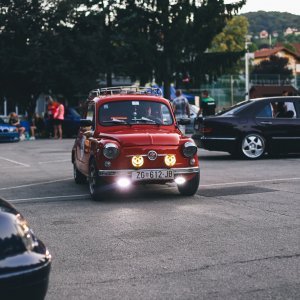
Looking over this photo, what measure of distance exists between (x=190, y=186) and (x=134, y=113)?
170 centimetres

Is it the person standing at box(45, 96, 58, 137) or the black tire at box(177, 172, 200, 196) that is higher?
the person standing at box(45, 96, 58, 137)

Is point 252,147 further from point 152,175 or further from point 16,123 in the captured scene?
point 16,123

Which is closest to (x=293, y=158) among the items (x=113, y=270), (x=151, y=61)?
(x=113, y=270)

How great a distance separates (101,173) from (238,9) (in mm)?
37522

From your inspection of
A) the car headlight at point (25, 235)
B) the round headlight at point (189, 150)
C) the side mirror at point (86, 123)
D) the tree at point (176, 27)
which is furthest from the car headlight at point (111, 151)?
the tree at point (176, 27)

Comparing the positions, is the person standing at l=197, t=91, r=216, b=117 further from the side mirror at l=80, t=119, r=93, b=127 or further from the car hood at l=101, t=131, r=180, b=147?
the car hood at l=101, t=131, r=180, b=147

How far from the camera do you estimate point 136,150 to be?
10.9 metres

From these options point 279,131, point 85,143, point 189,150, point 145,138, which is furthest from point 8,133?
point 189,150

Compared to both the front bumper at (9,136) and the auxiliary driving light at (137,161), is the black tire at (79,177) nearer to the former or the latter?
the auxiliary driving light at (137,161)

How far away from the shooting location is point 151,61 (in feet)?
147

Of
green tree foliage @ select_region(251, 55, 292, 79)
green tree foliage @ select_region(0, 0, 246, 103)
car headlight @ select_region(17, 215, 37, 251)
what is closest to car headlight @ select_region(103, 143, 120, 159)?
car headlight @ select_region(17, 215, 37, 251)

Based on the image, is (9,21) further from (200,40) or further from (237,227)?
(237,227)

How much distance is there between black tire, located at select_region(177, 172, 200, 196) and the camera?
36.9ft

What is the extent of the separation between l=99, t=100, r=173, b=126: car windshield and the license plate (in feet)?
4.48
